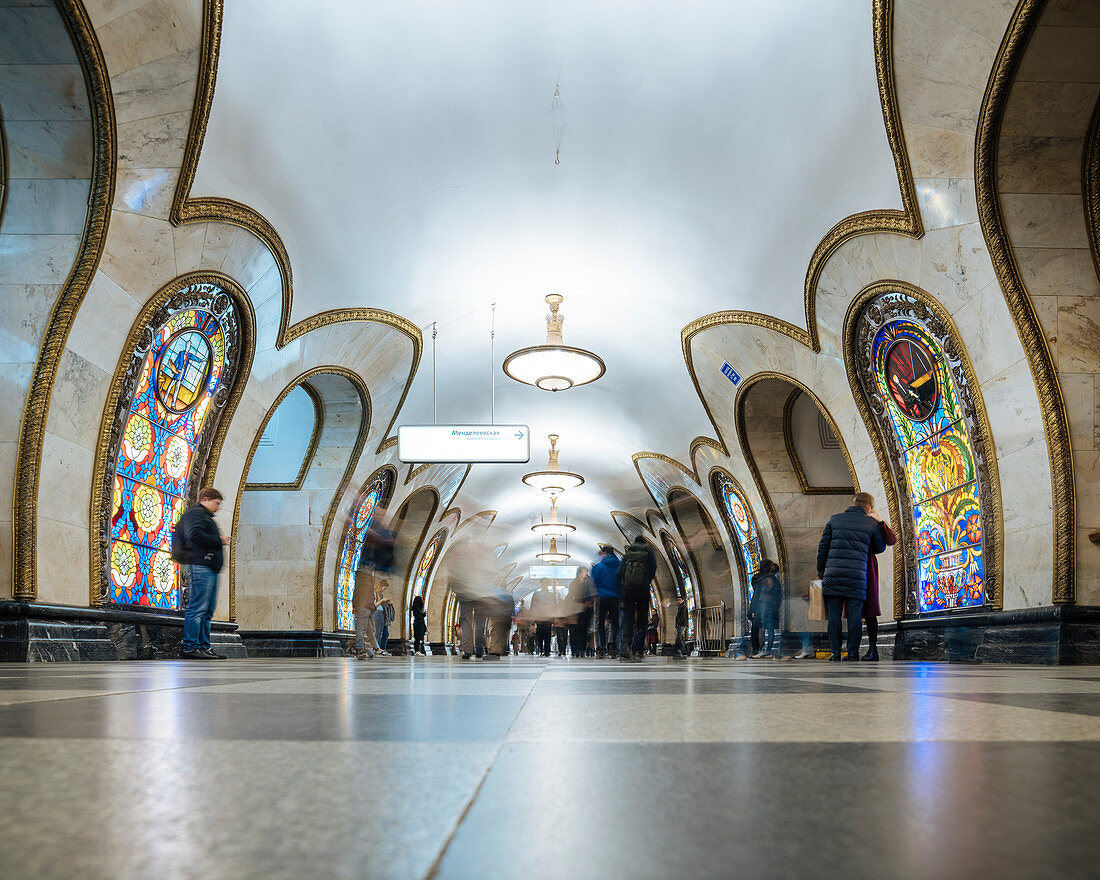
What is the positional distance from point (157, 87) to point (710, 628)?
64.4ft

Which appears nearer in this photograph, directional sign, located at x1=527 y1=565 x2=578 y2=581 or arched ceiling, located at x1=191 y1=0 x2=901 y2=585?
arched ceiling, located at x1=191 y1=0 x2=901 y2=585

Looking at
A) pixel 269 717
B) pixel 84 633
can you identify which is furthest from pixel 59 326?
pixel 269 717

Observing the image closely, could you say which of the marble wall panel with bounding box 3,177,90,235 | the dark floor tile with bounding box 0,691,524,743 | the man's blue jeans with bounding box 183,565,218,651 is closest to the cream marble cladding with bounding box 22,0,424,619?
the marble wall panel with bounding box 3,177,90,235

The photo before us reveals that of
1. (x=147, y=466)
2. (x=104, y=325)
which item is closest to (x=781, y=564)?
(x=147, y=466)

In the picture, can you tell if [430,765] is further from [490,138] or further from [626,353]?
[626,353]

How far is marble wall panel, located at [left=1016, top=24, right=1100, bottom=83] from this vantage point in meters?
5.96

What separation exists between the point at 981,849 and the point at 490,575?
1032 centimetres

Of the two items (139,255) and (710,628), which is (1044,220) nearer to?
(139,255)

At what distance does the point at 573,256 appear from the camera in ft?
36.8

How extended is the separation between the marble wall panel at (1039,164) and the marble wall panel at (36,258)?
23.4 ft

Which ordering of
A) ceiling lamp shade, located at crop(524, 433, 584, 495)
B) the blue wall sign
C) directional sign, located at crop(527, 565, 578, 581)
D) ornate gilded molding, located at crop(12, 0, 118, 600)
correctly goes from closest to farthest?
ornate gilded molding, located at crop(12, 0, 118, 600) → the blue wall sign → ceiling lamp shade, located at crop(524, 433, 584, 495) → directional sign, located at crop(527, 565, 578, 581)

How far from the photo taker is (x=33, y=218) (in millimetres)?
6797

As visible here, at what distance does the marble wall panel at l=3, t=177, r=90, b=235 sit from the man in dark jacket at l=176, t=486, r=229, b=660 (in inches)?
100

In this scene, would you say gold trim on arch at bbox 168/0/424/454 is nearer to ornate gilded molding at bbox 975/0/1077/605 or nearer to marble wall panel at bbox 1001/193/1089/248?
ornate gilded molding at bbox 975/0/1077/605
